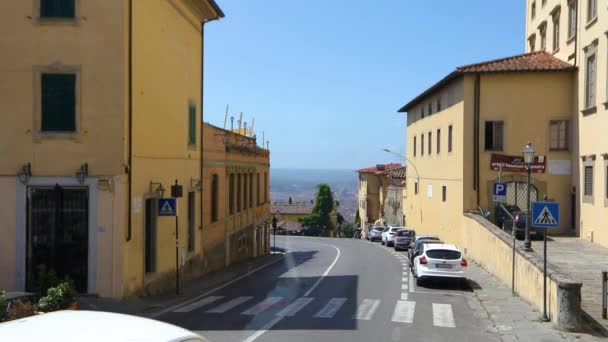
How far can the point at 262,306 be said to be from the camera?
17219mm

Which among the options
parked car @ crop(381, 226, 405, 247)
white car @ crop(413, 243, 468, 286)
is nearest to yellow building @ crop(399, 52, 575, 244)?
white car @ crop(413, 243, 468, 286)

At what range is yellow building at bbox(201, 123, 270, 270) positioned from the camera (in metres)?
28.3

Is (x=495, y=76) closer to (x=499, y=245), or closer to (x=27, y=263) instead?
(x=499, y=245)

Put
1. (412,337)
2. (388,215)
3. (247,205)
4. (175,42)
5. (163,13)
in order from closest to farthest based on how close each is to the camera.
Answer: (412,337) < (163,13) < (175,42) < (247,205) < (388,215)

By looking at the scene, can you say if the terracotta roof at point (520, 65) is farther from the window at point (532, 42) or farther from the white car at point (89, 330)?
the white car at point (89, 330)

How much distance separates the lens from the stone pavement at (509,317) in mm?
13383

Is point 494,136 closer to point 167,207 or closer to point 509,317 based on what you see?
point 509,317

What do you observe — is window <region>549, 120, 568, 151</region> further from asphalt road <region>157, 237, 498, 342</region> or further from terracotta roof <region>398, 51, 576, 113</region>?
asphalt road <region>157, 237, 498, 342</region>

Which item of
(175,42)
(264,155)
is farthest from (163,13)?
(264,155)

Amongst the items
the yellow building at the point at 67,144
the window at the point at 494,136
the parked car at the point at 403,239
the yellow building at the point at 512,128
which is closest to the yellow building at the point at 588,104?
the yellow building at the point at 512,128

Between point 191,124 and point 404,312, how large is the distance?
40.6 ft

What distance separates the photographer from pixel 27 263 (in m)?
16.7

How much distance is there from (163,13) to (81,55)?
4571 millimetres

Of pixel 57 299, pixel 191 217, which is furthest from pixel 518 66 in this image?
pixel 57 299
